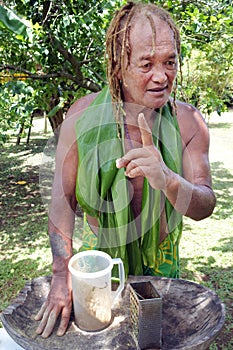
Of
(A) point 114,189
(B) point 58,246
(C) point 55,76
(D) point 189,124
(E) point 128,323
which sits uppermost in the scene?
(D) point 189,124

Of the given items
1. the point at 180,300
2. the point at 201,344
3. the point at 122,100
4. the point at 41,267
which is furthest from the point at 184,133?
the point at 41,267

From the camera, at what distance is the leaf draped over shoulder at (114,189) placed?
5.19 feet

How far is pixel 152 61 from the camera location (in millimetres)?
1441

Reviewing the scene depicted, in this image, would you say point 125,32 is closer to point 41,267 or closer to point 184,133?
point 184,133

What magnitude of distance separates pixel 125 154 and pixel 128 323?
62 centimetres

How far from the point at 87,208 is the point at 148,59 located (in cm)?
66

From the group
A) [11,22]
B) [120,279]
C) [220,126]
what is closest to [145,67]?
[120,279]

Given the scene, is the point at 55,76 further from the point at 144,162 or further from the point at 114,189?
the point at 144,162

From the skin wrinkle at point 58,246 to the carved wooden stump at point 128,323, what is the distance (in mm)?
129

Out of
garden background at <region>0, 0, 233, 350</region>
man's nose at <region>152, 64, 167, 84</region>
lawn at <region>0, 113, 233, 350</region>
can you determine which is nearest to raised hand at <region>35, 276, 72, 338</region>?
lawn at <region>0, 113, 233, 350</region>

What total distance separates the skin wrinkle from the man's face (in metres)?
0.68

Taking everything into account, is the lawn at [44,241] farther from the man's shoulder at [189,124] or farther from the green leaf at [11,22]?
the green leaf at [11,22]

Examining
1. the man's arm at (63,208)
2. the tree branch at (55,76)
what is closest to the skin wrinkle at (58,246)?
the man's arm at (63,208)

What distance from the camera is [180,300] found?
4.72 ft
